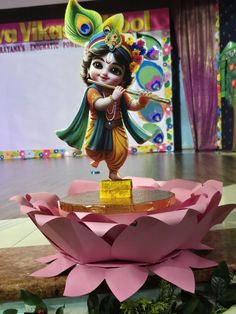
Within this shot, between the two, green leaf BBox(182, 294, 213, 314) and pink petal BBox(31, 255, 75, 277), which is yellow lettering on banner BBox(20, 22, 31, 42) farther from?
green leaf BBox(182, 294, 213, 314)

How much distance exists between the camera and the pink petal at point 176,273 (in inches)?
20.6

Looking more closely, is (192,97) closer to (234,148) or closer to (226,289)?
(234,148)

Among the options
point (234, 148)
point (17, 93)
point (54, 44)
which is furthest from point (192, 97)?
point (17, 93)

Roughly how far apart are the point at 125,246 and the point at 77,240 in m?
0.07

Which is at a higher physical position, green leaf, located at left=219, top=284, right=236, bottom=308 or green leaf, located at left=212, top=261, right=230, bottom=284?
green leaf, located at left=212, top=261, right=230, bottom=284

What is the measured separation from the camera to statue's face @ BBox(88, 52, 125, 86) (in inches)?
29.6

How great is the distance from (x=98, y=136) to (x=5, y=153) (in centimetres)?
523

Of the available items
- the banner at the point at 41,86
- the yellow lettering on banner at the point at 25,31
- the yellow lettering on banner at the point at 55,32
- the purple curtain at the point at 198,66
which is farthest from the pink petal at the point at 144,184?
the yellow lettering on banner at the point at 25,31

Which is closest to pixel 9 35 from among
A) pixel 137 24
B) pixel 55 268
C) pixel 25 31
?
pixel 25 31

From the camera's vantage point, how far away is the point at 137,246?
0.55m

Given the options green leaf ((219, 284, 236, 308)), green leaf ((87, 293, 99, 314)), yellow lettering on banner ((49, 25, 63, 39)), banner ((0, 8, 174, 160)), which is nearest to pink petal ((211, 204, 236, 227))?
green leaf ((219, 284, 236, 308))

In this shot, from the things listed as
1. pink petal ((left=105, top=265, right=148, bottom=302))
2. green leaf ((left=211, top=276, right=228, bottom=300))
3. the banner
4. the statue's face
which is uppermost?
the banner

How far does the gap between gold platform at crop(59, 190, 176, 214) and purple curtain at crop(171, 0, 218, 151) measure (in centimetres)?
476

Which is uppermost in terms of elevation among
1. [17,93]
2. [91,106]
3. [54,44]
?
[54,44]
